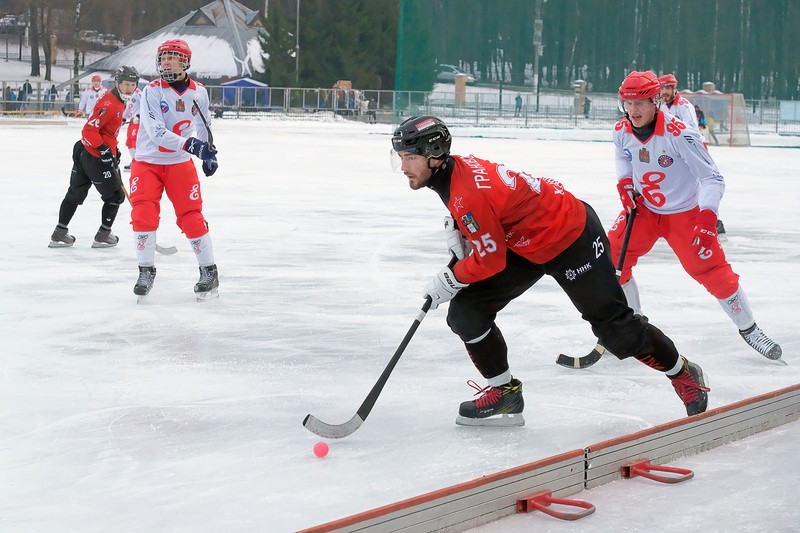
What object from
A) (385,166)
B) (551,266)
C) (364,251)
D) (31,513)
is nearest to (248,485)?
(31,513)

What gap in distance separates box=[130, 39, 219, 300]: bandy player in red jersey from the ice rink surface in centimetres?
31

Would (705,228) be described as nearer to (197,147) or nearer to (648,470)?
(648,470)

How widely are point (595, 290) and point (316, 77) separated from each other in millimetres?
46206

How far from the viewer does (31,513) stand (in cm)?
287

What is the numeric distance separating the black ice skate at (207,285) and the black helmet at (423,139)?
9.87ft

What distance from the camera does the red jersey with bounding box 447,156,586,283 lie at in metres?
3.27

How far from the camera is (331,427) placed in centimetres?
354

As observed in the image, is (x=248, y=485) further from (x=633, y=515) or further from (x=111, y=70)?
(x=111, y=70)

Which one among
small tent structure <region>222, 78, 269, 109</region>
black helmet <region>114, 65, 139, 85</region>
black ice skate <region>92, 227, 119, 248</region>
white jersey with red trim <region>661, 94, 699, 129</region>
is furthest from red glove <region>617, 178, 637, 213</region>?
small tent structure <region>222, 78, 269, 109</region>

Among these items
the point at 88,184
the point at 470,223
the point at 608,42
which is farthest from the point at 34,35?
the point at 470,223

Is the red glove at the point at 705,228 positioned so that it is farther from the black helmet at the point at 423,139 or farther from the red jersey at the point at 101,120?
the red jersey at the point at 101,120

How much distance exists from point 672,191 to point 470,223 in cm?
166

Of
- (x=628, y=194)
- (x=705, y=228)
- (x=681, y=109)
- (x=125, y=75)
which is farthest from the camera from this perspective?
(x=125, y=75)

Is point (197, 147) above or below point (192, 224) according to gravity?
above
